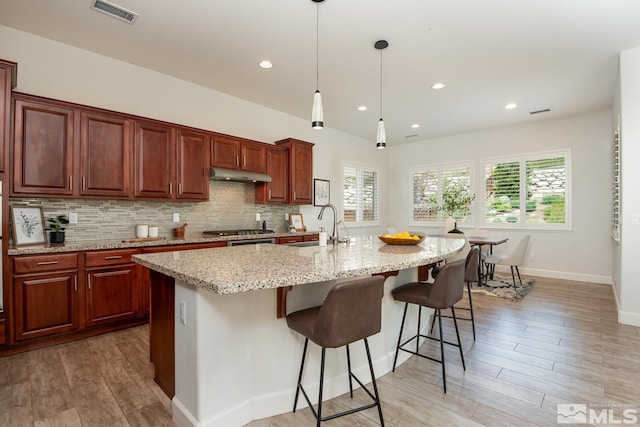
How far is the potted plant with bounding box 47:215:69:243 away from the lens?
3.03 m

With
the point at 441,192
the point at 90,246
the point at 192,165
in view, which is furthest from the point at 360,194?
the point at 90,246

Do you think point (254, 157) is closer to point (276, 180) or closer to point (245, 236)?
point (276, 180)

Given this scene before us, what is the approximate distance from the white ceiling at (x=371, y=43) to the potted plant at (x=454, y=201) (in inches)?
83.5

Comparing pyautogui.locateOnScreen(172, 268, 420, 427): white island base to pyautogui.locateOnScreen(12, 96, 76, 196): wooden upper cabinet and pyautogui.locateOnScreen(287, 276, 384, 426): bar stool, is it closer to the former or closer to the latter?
pyautogui.locateOnScreen(287, 276, 384, 426): bar stool

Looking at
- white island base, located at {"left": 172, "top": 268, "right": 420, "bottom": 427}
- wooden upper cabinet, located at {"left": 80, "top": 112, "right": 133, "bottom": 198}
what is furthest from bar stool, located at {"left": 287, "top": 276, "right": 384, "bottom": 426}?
wooden upper cabinet, located at {"left": 80, "top": 112, "right": 133, "bottom": 198}

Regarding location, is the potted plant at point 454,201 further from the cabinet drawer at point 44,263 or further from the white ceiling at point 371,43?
the cabinet drawer at point 44,263

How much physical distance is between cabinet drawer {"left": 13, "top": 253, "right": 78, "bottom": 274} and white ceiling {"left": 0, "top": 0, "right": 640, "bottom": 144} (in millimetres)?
2140

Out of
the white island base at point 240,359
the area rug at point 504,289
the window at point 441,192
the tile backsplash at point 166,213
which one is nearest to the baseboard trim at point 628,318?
the area rug at point 504,289

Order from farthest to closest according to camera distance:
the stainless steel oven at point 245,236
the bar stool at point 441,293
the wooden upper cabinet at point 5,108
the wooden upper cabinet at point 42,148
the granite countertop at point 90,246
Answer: the stainless steel oven at point 245,236 < the wooden upper cabinet at point 42,148 < the granite countertop at point 90,246 < the wooden upper cabinet at point 5,108 < the bar stool at point 441,293

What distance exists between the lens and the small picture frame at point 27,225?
2.92 meters

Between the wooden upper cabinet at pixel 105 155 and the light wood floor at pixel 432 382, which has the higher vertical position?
the wooden upper cabinet at pixel 105 155

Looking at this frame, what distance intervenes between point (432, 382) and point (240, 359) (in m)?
1.40

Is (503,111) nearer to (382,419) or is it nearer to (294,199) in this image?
(294,199)

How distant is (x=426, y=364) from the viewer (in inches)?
99.1
